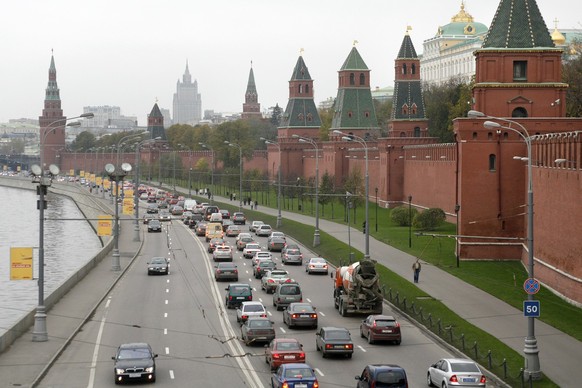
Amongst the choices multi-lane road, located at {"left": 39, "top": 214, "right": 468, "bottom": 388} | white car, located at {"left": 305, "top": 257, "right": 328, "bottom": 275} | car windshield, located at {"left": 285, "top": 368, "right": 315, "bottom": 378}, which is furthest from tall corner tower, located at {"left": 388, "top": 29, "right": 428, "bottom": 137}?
car windshield, located at {"left": 285, "top": 368, "right": 315, "bottom": 378}

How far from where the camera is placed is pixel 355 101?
13138 centimetres

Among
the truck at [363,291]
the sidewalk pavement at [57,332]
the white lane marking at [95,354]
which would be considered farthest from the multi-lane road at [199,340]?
the truck at [363,291]

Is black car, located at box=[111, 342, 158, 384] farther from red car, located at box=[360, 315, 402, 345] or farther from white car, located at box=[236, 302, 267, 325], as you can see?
white car, located at box=[236, 302, 267, 325]

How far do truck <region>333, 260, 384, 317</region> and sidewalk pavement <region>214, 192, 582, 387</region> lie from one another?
326cm

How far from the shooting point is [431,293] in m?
47.9

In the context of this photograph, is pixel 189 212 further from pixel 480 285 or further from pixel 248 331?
pixel 248 331

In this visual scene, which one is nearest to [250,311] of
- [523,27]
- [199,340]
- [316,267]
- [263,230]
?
[199,340]

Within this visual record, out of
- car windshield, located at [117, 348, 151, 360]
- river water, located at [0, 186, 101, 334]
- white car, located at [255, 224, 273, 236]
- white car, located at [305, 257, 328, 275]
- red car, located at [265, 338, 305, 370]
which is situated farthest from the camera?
white car, located at [255, 224, 273, 236]

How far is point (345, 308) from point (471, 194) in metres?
20.6

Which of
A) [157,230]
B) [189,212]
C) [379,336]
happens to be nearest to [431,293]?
[379,336]

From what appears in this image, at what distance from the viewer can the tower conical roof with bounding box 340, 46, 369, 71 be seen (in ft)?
432

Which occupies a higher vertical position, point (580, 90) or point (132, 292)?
point (580, 90)

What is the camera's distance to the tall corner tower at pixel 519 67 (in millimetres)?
62156

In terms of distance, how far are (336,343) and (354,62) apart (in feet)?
332
